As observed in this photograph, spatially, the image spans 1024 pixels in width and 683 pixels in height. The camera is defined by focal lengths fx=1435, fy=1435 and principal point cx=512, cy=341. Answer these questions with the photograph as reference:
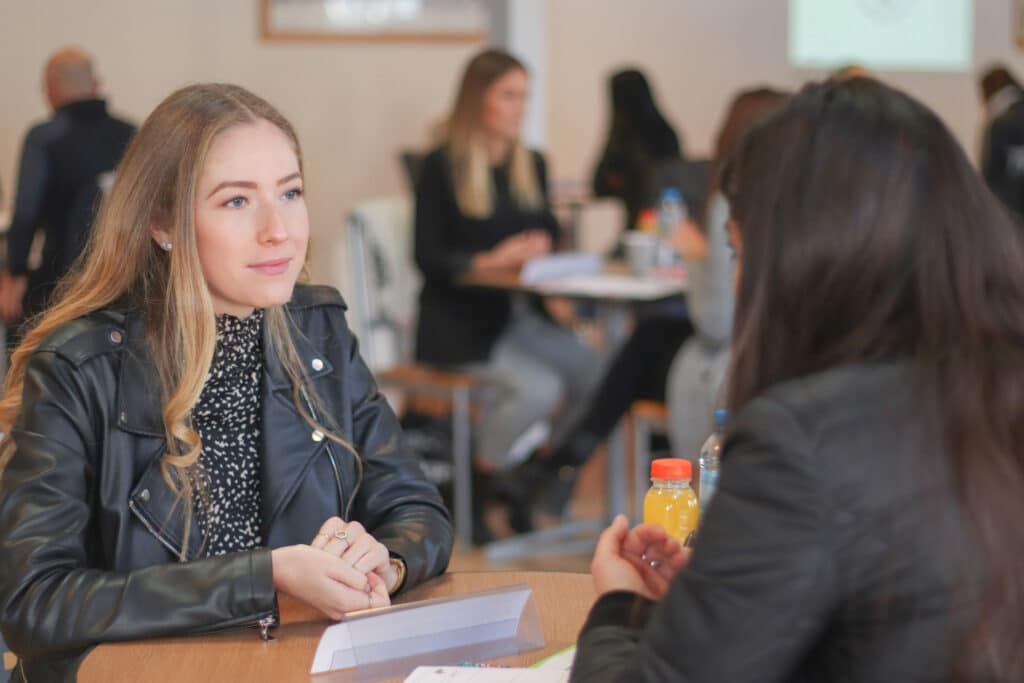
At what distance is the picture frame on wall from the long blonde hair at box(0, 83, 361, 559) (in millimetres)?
4667

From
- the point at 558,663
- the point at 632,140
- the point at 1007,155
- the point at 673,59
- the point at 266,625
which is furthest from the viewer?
the point at 673,59

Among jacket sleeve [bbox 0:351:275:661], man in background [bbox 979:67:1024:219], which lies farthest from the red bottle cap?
man in background [bbox 979:67:1024:219]

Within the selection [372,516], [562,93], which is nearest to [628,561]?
[372,516]

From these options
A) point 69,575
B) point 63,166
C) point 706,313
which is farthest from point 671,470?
point 63,166

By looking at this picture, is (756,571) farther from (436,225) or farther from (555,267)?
(436,225)

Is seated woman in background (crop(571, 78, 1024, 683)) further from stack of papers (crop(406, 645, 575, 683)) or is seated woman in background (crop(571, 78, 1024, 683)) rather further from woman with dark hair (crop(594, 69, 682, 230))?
woman with dark hair (crop(594, 69, 682, 230))

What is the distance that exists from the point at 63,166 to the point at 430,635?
3.67 m

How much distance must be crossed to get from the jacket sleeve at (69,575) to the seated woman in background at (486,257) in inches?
114

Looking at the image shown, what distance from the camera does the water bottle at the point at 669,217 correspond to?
4.69 metres

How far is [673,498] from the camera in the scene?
5.40ft

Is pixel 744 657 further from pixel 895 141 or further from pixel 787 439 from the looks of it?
pixel 895 141

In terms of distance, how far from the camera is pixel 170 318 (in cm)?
178

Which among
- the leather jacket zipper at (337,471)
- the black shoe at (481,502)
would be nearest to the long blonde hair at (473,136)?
the black shoe at (481,502)

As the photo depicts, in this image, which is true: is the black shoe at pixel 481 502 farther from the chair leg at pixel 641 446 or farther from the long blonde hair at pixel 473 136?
the long blonde hair at pixel 473 136
